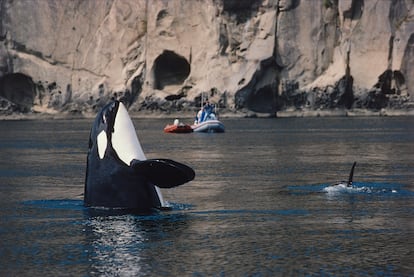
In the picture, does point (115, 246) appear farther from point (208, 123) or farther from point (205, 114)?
point (205, 114)

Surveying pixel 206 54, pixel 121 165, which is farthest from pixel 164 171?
pixel 206 54

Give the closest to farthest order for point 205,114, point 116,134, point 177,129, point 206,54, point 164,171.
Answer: point 164,171, point 116,134, point 177,129, point 205,114, point 206,54

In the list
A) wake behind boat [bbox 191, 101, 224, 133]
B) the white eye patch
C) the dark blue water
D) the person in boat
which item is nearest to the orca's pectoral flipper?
the white eye patch

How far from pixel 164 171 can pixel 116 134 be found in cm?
116

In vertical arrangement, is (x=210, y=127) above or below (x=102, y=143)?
below

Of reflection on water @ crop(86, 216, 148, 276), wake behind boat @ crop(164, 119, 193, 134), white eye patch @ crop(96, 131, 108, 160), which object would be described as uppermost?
white eye patch @ crop(96, 131, 108, 160)

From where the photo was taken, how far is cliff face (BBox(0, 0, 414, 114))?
99875mm

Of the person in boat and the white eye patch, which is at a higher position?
the white eye patch

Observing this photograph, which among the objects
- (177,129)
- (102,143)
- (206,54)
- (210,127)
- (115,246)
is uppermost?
(206,54)

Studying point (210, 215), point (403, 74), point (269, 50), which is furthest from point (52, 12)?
point (210, 215)

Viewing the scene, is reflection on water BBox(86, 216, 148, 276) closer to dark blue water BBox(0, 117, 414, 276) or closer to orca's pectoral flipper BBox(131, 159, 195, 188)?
dark blue water BBox(0, 117, 414, 276)

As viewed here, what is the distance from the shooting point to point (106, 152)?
691 inches

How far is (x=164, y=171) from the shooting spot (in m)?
17.0

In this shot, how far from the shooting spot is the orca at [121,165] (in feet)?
56.2
